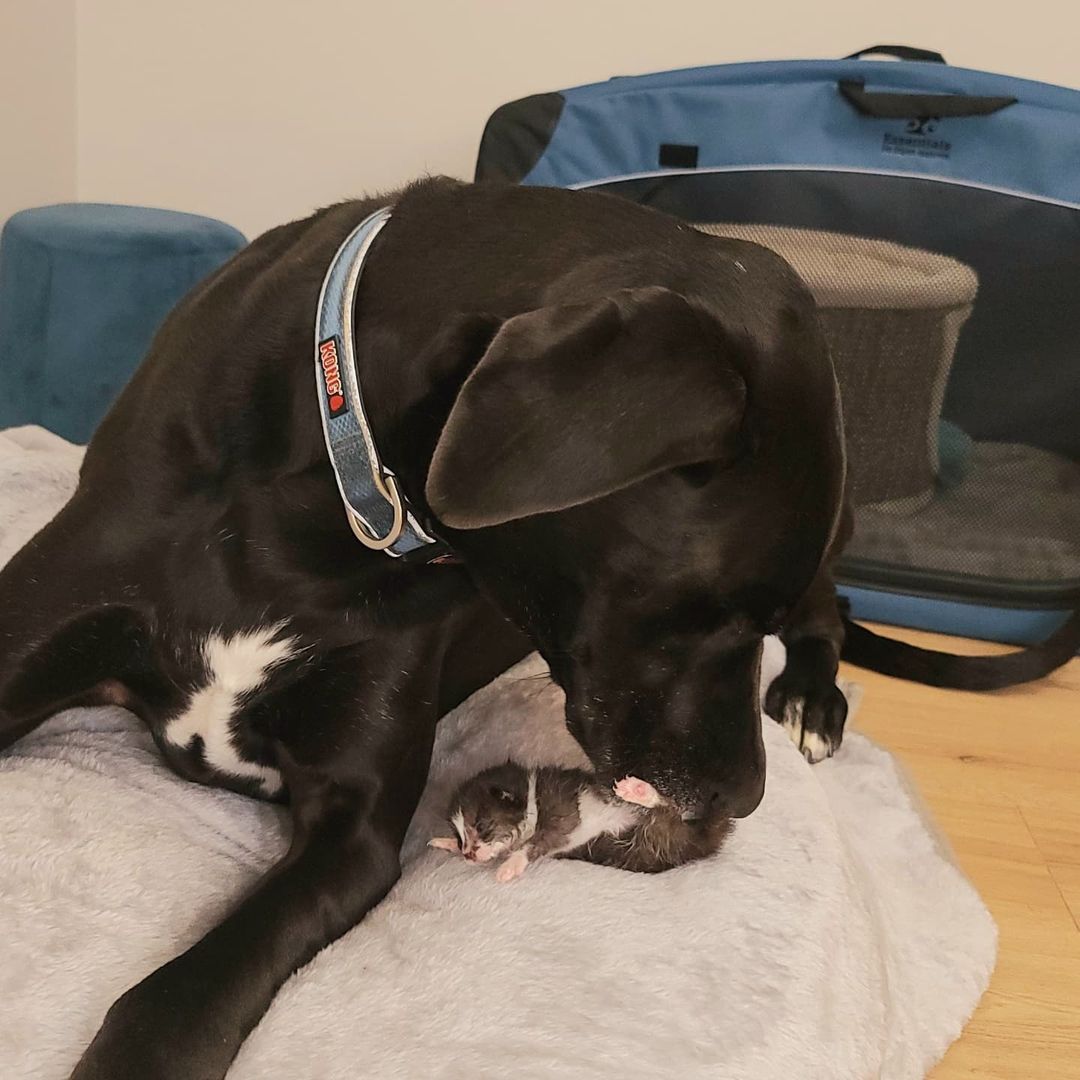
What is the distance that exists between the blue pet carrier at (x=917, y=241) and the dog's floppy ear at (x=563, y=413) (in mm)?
1363

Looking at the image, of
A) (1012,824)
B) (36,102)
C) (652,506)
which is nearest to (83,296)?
(36,102)

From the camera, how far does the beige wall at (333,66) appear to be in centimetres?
251

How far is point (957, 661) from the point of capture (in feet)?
6.71

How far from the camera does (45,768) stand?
1.31 metres

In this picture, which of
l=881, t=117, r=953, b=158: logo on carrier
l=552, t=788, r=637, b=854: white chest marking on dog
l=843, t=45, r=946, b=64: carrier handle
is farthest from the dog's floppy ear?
l=843, t=45, r=946, b=64: carrier handle

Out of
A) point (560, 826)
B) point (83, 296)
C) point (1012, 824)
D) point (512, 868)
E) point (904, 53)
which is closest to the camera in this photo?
point (512, 868)

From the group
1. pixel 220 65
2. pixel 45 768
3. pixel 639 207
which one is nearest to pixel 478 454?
pixel 639 207

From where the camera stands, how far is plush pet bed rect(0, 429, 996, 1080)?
1.05 metres

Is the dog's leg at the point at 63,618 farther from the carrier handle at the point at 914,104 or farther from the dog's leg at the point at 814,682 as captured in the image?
the carrier handle at the point at 914,104

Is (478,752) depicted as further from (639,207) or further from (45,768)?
(639,207)

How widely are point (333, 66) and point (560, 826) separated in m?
2.04

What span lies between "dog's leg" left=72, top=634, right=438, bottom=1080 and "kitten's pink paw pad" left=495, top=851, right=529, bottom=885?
0.11 meters

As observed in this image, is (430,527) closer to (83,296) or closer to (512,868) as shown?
(512,868)

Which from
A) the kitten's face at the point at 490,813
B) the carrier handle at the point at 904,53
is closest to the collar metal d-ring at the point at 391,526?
the kitten's face at the point at 490,813
